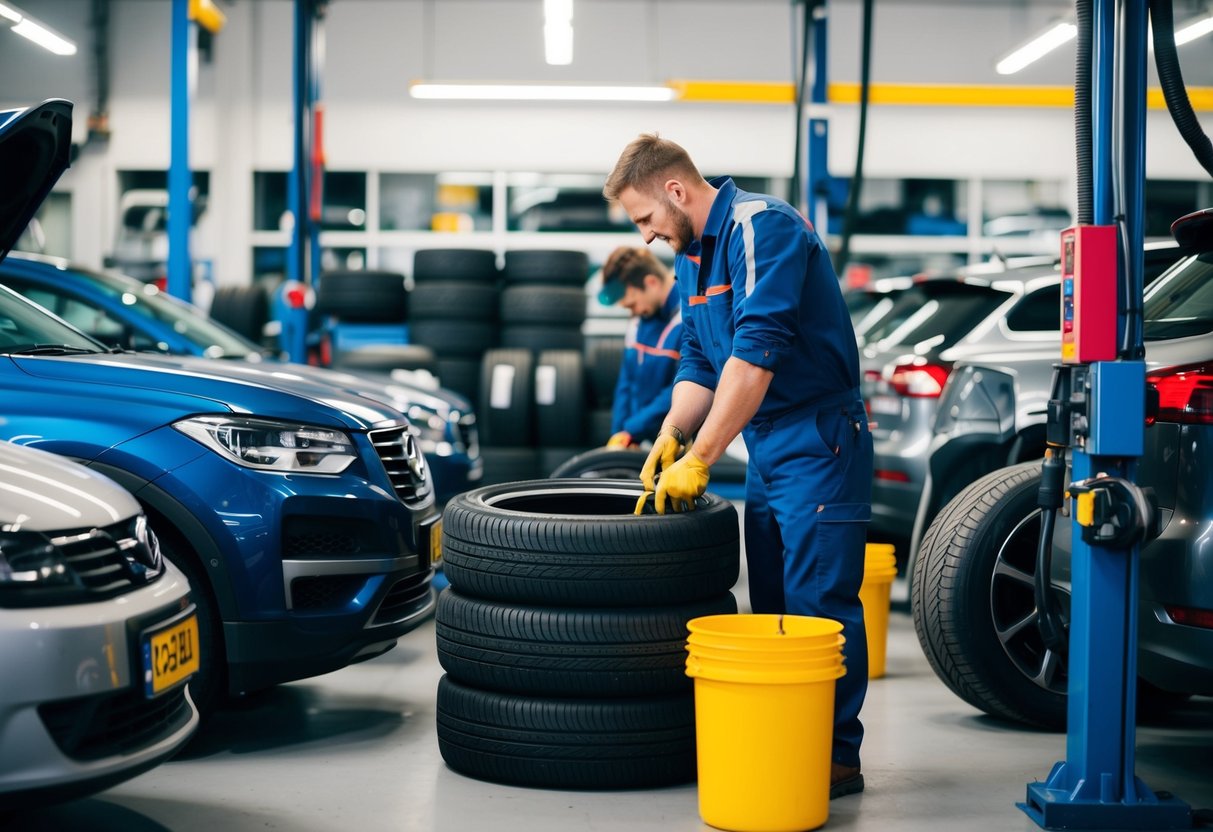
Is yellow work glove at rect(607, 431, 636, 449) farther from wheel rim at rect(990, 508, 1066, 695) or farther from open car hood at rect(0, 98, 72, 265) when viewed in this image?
open car hood at rect(0, 98, 72, 265)

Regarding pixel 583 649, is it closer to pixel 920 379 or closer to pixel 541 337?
pixel 920 379

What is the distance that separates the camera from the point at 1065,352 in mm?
2967

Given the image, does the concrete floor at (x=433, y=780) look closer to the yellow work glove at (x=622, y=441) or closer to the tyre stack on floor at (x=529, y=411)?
the yellow work glove at (x=622, y=441)

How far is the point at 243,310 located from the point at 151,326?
205 inches

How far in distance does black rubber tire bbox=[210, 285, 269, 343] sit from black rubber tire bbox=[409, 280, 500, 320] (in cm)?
188

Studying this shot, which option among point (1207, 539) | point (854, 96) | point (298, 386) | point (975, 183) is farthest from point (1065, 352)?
point (975, 183)

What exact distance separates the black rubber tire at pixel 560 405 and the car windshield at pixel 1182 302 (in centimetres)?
532

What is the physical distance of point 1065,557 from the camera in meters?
3.35

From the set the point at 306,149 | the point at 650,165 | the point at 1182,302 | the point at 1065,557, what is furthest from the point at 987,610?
the point at 306,149

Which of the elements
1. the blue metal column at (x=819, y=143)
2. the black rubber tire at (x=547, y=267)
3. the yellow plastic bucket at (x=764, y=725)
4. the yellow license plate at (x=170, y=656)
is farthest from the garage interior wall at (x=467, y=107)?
the yellow license plate at (x=170, y=656)

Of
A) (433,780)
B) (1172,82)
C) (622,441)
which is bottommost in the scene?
(433,780)

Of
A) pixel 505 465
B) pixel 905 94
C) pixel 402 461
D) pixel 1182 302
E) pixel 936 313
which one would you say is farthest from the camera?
pixel 905 94

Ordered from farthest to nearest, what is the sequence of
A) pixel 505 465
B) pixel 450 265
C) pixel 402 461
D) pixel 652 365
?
pixel 450 265, pixel 505 465, pixel 652 365, pixel 402 461

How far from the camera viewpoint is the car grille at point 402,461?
375cm
